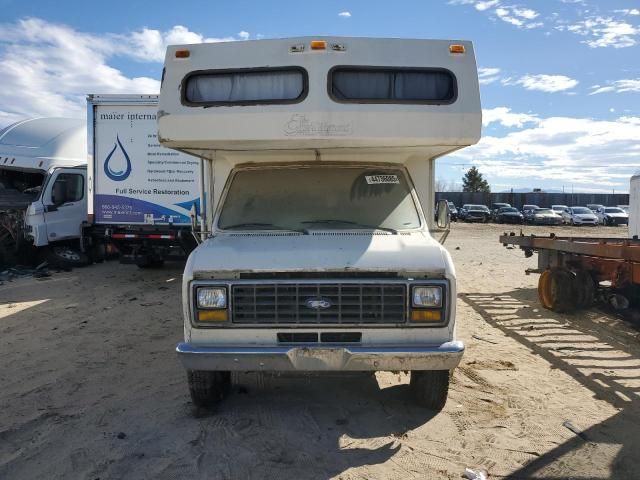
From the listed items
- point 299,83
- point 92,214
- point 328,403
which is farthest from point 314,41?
point 92,214

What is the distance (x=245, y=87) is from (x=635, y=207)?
927 centimetres

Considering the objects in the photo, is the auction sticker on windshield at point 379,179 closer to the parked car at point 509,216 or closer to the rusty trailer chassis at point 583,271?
the rusty trailer chassis at point 583,271

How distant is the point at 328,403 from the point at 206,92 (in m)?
2.96

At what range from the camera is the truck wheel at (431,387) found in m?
4.41

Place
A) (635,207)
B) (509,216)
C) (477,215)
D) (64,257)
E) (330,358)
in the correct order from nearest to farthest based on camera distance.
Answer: (330,358) < (635,207) < (64,257) < (509,216) < (477,215)

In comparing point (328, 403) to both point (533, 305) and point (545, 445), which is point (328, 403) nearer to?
point (545, 445)

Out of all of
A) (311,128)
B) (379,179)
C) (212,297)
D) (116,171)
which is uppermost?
(116,171)

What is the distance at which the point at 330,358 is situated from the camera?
3.92 m

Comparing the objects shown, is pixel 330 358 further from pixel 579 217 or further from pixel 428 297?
pixel 579 217

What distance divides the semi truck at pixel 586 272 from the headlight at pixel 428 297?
396 centimetres

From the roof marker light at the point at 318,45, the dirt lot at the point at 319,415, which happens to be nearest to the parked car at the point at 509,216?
the dirt lot at the point at 319,415

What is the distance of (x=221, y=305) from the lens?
400cm

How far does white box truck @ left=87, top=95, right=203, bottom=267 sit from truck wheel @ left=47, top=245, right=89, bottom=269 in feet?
6.43

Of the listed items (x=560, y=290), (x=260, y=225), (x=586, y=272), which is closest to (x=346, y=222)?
(x=260, y=225)
